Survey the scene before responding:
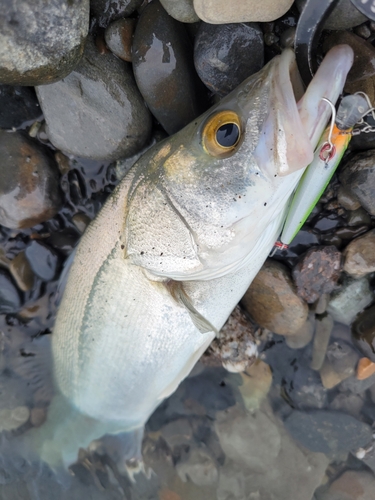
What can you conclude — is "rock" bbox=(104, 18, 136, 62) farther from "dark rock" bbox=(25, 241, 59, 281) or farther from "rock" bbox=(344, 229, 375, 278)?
"rock" bbox=(344, 229, 375, 278)

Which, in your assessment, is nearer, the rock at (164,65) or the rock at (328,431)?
the rock at (164,65)

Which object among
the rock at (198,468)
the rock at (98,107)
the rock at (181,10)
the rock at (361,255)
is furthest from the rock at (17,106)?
the rock at (198,468)

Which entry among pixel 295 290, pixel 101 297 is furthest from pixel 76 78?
pixel 295 290

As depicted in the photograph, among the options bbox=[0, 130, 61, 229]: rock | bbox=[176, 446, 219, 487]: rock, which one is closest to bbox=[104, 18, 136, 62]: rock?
bbox=[0, 130, 61, 229]: rock

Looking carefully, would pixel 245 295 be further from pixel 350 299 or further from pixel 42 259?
pixel 42 259

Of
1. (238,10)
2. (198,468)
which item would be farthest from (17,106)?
(198,468)

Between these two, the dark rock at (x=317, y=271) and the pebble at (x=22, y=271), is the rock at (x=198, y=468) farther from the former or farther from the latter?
the pebble at (x=22, y=271)
